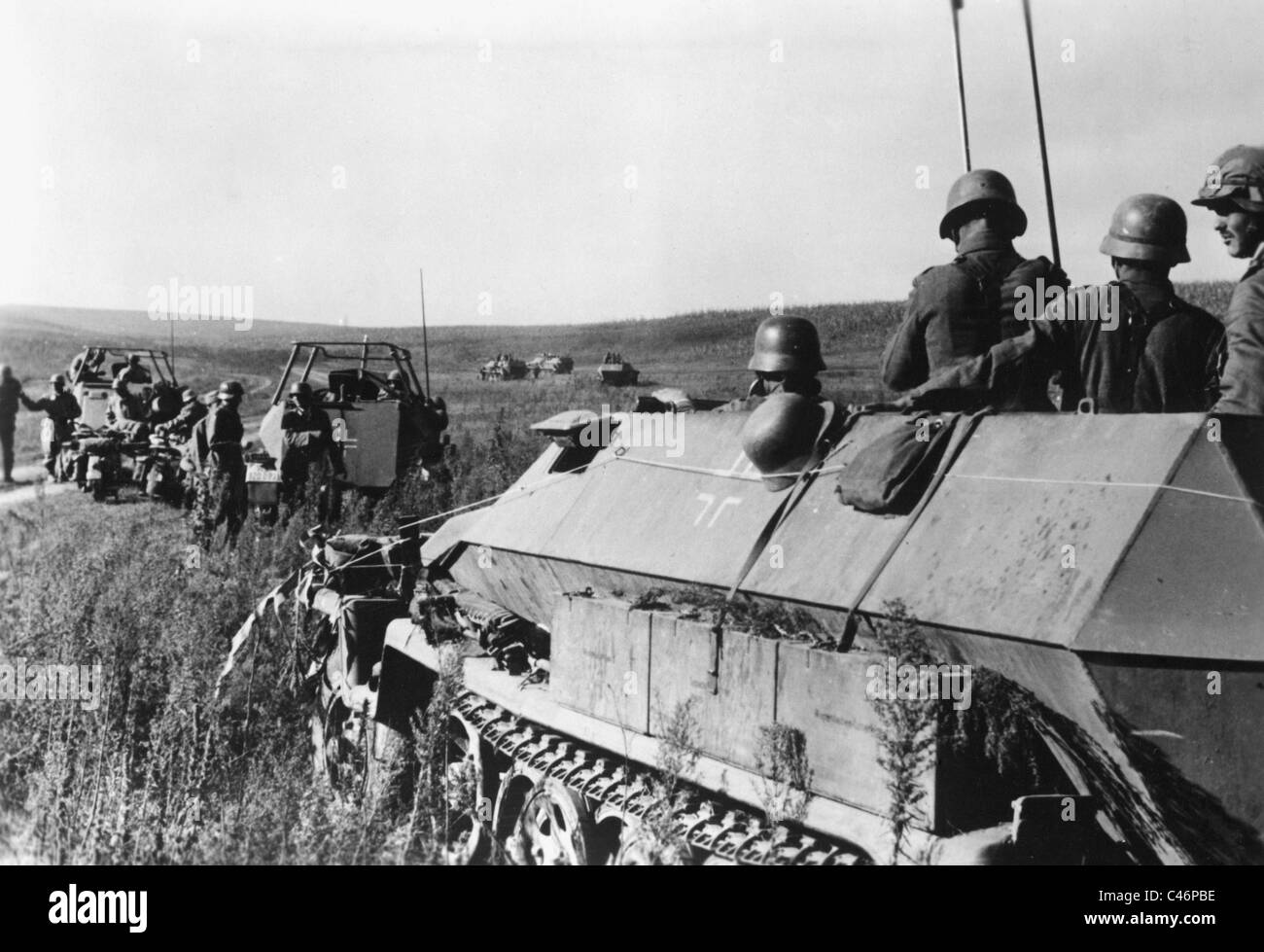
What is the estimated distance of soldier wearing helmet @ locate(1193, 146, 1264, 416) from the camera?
12.3 feet

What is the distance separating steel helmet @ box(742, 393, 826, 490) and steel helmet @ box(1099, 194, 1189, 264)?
131 cm

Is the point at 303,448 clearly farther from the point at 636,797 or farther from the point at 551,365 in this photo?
the point at 551,365

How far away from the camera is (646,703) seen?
14.3 ft

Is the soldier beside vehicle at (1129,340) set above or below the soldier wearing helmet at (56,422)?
below

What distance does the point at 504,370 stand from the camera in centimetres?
3003

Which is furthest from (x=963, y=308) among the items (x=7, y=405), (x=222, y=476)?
(x=7, y=405)

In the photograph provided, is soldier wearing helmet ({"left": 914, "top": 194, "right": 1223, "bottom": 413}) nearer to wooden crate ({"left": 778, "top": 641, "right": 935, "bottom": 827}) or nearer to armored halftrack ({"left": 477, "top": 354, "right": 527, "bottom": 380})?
wooden crate ({"left": 778, "top": 641, "right": 935, "bottom": 827})

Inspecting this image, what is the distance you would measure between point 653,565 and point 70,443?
596 inches

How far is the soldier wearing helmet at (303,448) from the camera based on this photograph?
1134 centimetres

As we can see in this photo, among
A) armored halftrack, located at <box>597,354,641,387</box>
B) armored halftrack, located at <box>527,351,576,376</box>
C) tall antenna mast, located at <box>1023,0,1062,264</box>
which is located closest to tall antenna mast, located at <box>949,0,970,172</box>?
tall antenna mast, located at <box>1023,0,1062,264</box>

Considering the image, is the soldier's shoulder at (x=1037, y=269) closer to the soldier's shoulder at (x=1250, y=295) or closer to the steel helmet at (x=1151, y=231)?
the steel helmet at (x=1151, y=231)

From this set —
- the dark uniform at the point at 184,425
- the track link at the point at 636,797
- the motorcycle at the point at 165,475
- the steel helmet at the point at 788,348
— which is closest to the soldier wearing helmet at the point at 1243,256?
the steel helmet at the point at 788,348

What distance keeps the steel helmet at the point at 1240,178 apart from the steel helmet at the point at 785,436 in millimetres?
1640
